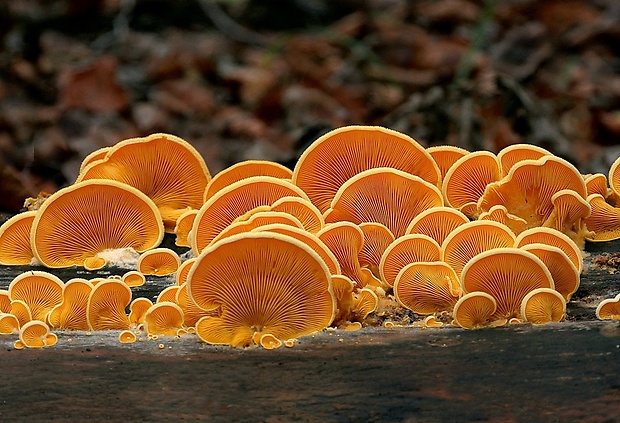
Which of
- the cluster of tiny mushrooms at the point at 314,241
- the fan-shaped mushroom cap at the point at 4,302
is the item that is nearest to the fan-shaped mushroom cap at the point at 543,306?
the cluster of tiny mushrooms at the point at 314,241

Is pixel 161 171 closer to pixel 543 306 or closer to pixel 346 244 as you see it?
pixel 346 244

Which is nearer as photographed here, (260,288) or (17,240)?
(260,288)

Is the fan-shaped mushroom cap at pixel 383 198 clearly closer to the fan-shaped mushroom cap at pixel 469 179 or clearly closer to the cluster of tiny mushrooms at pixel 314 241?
the cluster of tiny mushrooms at pixel 314 241

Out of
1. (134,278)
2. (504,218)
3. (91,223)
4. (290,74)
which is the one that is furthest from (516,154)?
(290,74)

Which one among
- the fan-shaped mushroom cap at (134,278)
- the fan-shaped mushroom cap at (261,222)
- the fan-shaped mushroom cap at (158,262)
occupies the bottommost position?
the fan-shaped mushroom cap at (134,278)

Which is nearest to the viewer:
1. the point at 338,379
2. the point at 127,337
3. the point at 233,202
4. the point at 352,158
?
the point at 338,379

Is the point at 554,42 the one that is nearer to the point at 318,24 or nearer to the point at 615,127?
the point at 615,127
